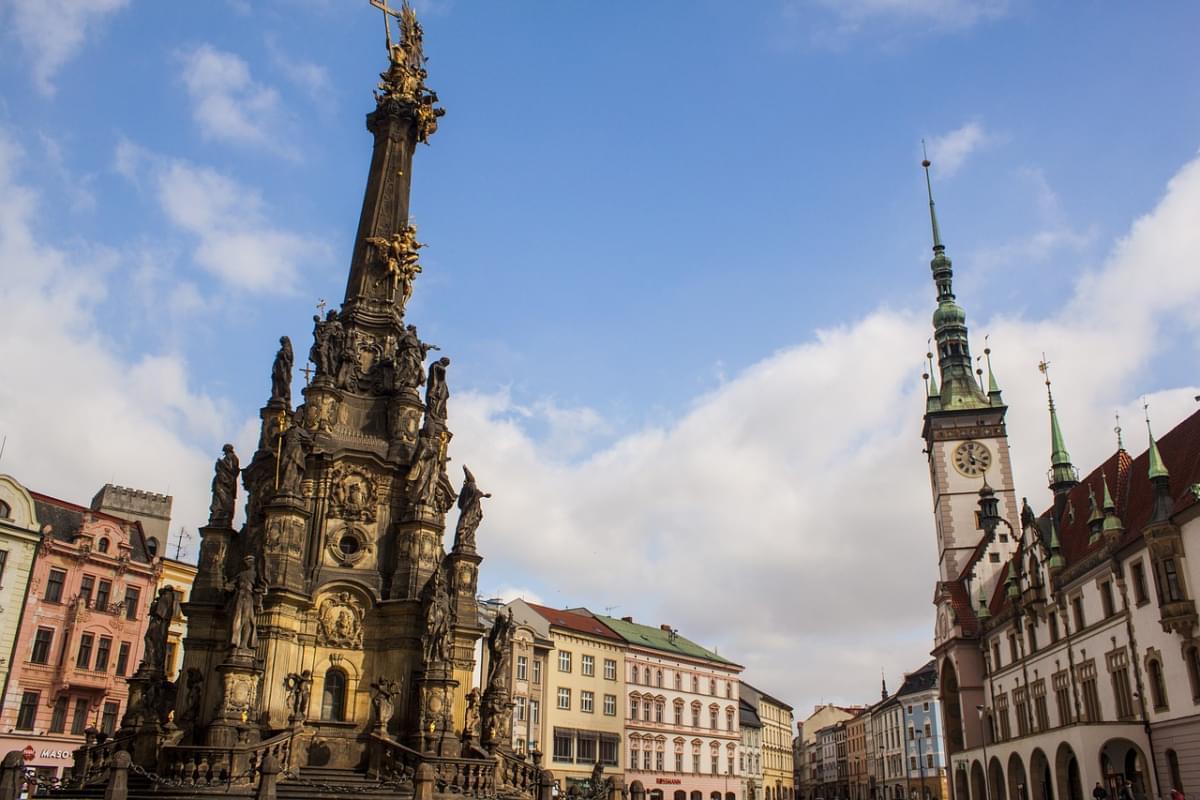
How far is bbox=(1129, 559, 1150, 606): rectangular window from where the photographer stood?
32.5 m

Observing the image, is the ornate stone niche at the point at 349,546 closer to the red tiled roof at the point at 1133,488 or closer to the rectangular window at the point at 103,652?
the rectangular window at the point at 103,652

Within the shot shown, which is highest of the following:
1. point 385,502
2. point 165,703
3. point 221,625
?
point 385,502

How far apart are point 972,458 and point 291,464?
176 ft

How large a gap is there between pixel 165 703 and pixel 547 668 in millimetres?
34519

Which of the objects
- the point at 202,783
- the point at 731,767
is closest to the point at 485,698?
the point at 202,783

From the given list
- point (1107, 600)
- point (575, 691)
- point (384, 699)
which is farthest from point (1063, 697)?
point (384, 699)

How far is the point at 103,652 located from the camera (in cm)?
3928

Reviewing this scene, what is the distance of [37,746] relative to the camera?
1395 inches

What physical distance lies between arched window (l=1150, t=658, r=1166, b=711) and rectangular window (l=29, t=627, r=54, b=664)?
39.8 m

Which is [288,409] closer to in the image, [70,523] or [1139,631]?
[70,523]

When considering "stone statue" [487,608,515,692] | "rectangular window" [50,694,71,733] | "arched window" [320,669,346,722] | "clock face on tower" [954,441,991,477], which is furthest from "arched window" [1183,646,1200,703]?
"rectangular window" [50,694,71,733]

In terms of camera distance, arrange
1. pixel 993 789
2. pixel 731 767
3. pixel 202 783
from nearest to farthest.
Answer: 1. pixel 202 783
2. pixel 993 789
3. pixel 731 767

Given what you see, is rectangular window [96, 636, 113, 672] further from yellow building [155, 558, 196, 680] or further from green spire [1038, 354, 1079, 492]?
green spire [1038, 354, 1079, 492]

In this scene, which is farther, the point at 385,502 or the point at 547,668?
the point at 547,668
